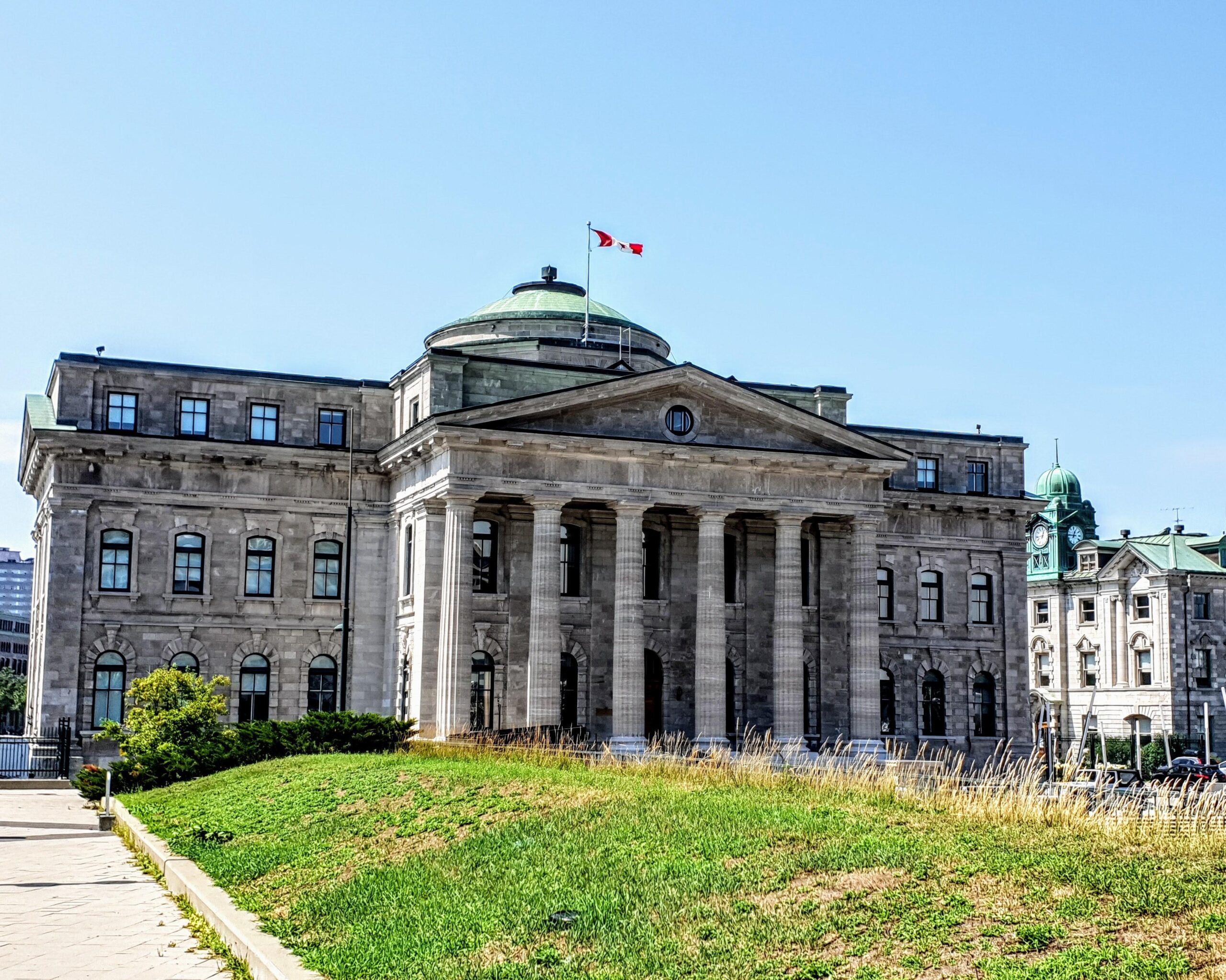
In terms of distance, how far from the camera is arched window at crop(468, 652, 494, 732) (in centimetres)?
4678

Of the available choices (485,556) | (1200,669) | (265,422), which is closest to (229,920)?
(485,556)

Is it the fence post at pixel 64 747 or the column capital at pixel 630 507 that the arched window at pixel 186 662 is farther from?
the column capital at pixel 630 507

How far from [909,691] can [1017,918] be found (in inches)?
1742

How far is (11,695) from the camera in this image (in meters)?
118

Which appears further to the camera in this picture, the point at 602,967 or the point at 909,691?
the point at 909,691

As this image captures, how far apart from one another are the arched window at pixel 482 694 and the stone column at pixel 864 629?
12216 millimetres

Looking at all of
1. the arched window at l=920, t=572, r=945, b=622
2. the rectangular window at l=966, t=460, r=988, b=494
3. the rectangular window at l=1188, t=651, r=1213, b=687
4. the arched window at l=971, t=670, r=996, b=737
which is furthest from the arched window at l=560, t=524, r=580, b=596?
the rectangular window at l=1188, t=651, r=1213, b=687

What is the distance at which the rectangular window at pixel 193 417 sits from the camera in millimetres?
48281

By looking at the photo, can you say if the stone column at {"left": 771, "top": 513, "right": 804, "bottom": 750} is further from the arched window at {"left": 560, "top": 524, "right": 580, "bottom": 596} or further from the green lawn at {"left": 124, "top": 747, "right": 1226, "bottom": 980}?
the green lawn at {"left": 124, "top": 747, "right": 1226, "bottom": 980}

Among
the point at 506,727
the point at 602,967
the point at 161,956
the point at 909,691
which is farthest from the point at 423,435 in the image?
the point at 602,967

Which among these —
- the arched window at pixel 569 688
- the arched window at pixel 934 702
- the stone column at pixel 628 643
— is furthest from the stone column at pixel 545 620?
the arched window at pixel 934 702

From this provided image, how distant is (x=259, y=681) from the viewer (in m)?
48.5

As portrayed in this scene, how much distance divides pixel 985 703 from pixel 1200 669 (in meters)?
33.8

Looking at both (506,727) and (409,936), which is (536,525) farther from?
(409,936)
